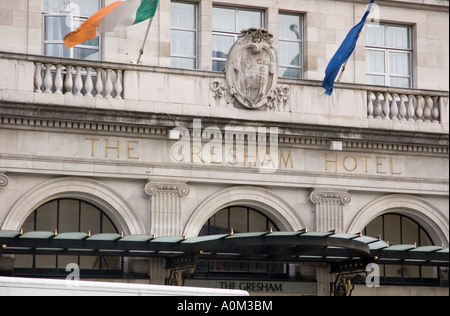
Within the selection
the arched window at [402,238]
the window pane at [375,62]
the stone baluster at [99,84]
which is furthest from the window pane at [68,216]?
the window pane at [375,62]

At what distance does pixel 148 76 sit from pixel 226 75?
2.00 meters

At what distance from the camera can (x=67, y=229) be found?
97.7 ft

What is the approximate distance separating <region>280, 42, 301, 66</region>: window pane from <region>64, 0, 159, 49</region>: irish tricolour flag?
4.66 meters

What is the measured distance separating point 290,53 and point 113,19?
5836mm

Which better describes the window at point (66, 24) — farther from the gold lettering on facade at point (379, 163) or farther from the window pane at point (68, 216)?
the gold lettering on facade at point (379, 163)

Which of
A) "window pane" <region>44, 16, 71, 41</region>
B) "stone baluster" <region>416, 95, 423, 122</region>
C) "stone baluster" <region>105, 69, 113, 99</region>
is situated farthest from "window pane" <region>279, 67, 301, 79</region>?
"window pane" <region>44, 16, 71, 41</region>

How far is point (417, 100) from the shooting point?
3306 centimetres

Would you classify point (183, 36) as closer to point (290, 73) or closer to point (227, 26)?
point (227, 26)

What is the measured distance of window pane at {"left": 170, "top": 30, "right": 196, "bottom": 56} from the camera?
3177 cm

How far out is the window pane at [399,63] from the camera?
34.2m

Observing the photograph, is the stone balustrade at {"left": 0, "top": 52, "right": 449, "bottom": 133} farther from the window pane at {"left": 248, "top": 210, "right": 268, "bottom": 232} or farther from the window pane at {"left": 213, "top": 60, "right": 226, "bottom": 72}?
the window pane at {"left": 248, "top": 210, "right": 268, "bottom": 232}

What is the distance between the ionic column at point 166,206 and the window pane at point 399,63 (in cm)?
749
